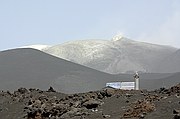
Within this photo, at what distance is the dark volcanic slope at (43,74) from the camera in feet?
237

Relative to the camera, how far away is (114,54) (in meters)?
128

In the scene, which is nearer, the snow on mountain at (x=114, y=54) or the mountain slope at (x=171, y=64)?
the mountain slope at (x=171, y=64)

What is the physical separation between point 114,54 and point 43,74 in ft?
170

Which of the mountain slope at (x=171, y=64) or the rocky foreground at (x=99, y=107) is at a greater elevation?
the mountain slope at (x=171, y=64)

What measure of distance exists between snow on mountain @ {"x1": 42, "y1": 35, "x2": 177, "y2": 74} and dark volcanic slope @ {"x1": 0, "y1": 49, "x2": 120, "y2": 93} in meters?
33.3

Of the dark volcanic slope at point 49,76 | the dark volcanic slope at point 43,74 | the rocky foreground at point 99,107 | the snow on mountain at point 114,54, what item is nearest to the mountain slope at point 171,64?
→ the snow on mountain at point 114,54

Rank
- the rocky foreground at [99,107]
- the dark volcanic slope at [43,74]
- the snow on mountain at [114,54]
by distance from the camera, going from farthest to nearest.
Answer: the snow on mountain at [114,54]
the dark volcanic slope at [43,74]
the rocky foreground at [99,107]

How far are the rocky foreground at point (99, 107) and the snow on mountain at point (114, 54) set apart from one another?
96473mm

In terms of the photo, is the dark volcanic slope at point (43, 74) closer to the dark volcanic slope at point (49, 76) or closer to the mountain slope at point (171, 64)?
the dark volcanic slope at point (49, 76)

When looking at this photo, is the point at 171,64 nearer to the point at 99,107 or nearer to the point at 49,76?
the point at 49,76

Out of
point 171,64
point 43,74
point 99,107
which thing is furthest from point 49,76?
point 99,107

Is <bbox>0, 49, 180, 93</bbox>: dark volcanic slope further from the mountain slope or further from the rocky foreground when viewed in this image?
the rocky foreground

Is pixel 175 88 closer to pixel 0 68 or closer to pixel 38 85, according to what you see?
pixel 38 85

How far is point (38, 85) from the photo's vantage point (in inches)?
2788
